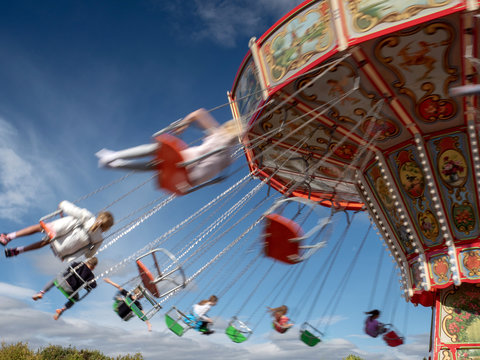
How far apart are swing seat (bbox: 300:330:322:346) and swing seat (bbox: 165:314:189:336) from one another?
226 cm

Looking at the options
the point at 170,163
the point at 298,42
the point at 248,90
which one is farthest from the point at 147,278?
the point at 298,42

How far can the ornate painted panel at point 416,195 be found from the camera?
6195 millimetres

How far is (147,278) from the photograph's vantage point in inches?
208

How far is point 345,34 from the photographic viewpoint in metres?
4.45

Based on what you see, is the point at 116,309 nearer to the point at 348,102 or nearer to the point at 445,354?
the point at 348,102

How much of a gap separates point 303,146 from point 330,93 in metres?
1.59

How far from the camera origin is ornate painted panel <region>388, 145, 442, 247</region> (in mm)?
6195

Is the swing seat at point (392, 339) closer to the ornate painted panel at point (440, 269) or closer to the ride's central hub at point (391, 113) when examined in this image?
the ride's central hub at point (391, 113)

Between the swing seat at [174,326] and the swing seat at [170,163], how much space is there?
2.45 m

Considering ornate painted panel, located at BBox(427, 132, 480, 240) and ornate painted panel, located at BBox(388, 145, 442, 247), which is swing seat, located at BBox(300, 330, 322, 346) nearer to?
ornate painted panel, located at BBox(388, 145, 442, 247)

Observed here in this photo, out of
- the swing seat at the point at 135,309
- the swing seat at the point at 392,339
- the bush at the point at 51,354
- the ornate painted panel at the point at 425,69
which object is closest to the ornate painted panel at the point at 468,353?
the swing seat at the point at 392,339

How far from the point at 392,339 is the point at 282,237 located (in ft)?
10.4

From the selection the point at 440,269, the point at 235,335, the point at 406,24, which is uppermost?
the point at 406,24

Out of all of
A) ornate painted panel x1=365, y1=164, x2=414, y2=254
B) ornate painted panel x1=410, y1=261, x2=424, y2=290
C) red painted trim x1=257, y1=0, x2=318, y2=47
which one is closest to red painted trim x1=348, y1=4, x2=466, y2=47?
red painted trim x1=257, y1=0, x2=318, y2=47
